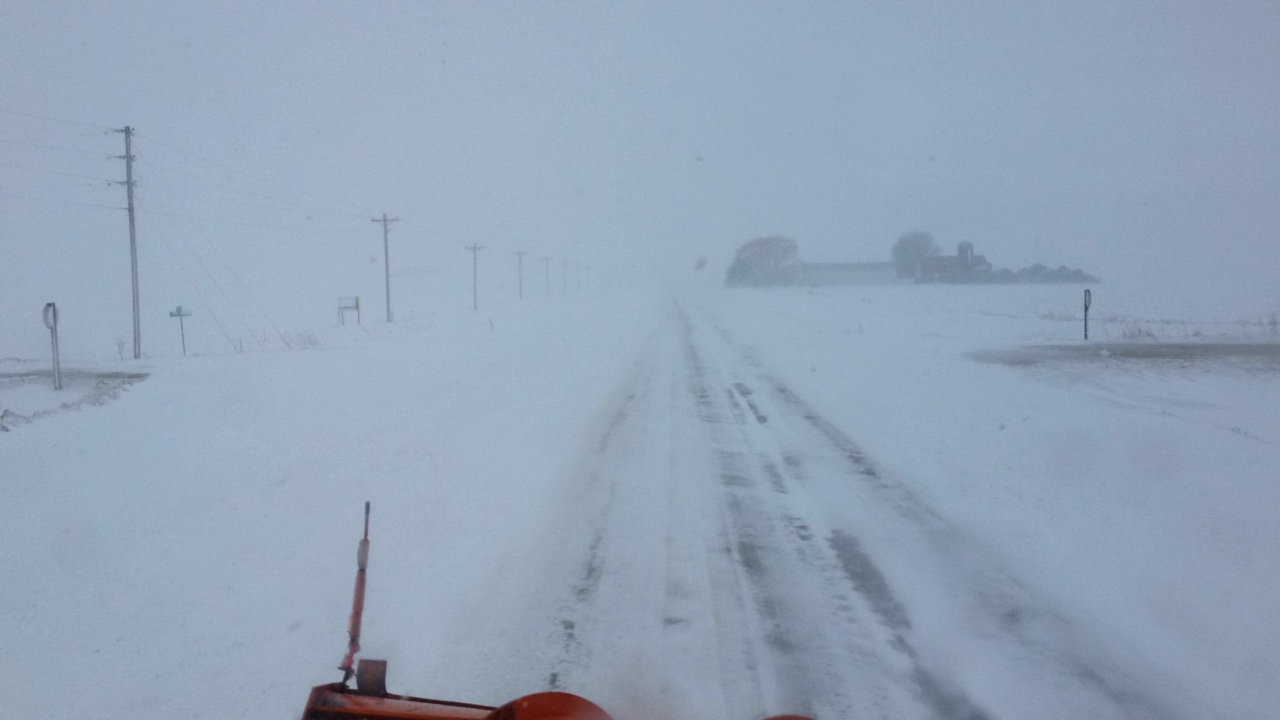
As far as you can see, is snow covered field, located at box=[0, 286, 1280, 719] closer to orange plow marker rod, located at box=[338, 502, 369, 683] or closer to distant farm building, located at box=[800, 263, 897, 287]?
orange plow marker rod, located at box=[338, 502, 369, 683]

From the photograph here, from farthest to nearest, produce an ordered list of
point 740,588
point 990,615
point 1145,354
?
point 1145,354 → point 740,588 → point 990,615

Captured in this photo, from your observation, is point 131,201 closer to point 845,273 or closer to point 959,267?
point 959,267

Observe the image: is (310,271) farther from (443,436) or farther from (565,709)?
(565,709)

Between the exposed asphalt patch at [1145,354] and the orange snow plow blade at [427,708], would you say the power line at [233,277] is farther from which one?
the orange snow plow blade at [427,708]

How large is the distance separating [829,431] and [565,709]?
862cm

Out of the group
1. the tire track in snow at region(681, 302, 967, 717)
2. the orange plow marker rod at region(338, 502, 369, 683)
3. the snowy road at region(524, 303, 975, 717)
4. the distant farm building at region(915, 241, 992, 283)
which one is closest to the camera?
the orange plow marker rod at region(338, 502, 369, 683)

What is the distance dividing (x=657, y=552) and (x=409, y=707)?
3.33 metres

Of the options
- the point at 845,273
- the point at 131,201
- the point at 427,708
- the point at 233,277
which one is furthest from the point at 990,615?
the point at 845,273

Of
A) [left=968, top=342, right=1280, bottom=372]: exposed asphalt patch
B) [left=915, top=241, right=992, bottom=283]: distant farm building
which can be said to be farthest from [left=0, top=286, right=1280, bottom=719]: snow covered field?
[left=915, top=241, right=992, bottom=283]: distant farm building

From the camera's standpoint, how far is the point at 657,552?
19.3 feet

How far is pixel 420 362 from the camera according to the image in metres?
18.2

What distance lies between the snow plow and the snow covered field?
1.05 m

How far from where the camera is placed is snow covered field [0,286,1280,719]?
402 centimetres

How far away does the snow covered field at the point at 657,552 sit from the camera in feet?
13.2
